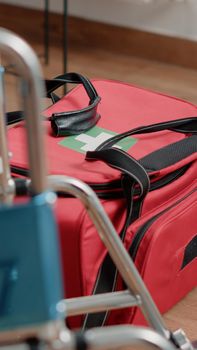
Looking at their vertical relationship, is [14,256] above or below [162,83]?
above

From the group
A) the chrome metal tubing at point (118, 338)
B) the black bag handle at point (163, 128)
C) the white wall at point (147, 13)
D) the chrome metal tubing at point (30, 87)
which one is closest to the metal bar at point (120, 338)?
the chrome metal tubing at point (118, 338)

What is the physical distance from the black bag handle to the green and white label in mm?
20

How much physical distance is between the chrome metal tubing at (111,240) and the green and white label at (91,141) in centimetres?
36

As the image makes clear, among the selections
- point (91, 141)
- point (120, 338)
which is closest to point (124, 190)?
point (91, 141)

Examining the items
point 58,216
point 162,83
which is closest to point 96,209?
point 58,216

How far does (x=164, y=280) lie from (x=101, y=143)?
30 cm

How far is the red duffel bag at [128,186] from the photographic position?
1.23 metres

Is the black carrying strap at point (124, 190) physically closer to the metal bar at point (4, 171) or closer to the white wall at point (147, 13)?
the metal bar at point (4, 171)

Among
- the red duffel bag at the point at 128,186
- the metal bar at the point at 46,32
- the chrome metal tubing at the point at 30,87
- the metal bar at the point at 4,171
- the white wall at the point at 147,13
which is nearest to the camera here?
the chrome metal tubing at the point at 30,87

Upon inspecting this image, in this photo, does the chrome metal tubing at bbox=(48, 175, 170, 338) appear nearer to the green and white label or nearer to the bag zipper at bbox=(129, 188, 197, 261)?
the bag zipper at bbox=(129, 188, 197, 261)

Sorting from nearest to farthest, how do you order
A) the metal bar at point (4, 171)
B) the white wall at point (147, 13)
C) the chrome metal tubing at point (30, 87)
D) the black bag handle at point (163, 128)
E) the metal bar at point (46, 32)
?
the chrome metal tubing at point (30, 87) → the metal bar at point (4, 171) → the black bag handle at point (163, 128) → the white wall at point (147, 13) → the metal bar at point (46, 32)

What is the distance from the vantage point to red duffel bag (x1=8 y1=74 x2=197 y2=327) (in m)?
1.23

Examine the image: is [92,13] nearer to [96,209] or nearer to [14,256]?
[96,209]

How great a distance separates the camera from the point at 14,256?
75 cm
